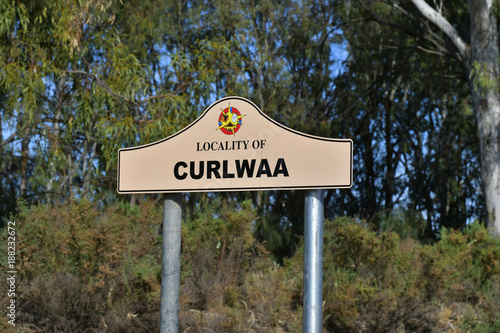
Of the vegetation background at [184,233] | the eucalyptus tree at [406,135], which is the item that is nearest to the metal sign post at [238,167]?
the vegetation background at [184,233]

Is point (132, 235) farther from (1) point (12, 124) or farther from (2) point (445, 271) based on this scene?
(1) point (12, 124)

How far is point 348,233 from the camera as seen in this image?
7676 mm

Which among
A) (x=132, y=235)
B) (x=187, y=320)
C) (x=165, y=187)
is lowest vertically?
(x=187, y=320)

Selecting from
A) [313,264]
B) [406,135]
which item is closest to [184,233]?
[313,264]

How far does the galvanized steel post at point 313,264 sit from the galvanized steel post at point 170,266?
1060 mm

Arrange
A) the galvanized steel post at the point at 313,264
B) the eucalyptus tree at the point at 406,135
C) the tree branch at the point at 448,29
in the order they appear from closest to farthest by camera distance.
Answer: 1. the galvanized steel post at the point at 313,264
2. the tree branch at the point at 448,29
3. the eucalyptus tree at the point at 406,135

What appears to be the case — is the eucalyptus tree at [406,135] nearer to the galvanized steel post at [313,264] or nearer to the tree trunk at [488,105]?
the tree trunk at [488,105]

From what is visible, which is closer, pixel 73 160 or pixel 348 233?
pixel 348 233

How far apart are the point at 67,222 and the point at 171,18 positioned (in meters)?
14.7

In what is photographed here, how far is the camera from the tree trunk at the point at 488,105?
11.9 m

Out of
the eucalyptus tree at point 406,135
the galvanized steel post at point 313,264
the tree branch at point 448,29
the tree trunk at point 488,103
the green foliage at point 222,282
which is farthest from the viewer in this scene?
the eucalyptus tree at point 406,135

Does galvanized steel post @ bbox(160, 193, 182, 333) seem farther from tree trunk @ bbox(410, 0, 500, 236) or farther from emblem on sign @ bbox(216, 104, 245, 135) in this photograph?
tree trunk @ bbox(410, 0, 500, 236)

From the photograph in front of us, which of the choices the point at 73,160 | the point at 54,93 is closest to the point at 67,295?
the point at 54,93

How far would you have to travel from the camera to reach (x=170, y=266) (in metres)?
4.67
